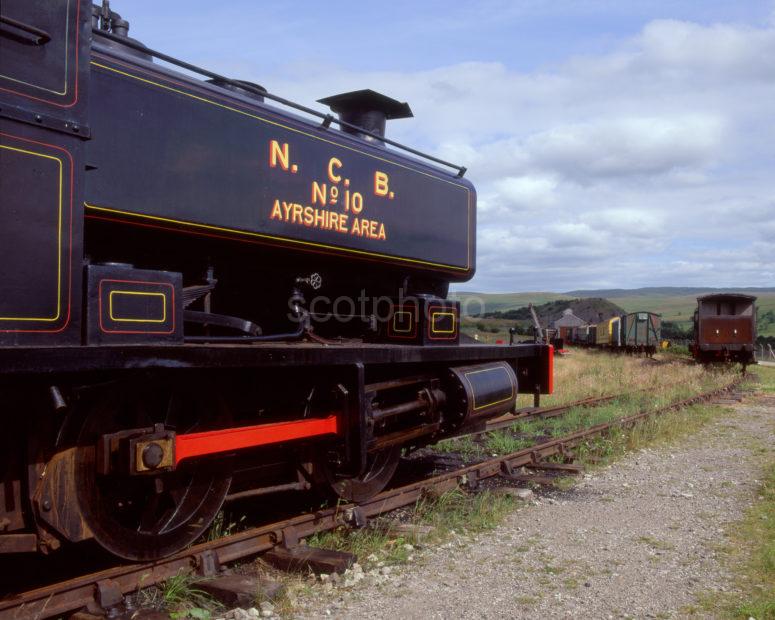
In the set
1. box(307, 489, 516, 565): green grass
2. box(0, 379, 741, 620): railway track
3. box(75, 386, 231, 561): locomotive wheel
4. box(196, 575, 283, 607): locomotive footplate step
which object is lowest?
box(307, 489, 516, 565): green grass

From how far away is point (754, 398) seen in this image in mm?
16219

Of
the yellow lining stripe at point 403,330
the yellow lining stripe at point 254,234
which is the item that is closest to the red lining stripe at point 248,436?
the yellow lining stripe at point 254,234

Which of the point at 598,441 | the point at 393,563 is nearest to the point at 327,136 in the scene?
the point at 393,563

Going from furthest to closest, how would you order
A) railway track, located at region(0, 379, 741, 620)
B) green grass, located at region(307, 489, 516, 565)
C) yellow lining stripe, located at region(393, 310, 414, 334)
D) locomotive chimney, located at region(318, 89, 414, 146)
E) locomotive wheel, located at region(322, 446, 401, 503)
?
locomotive chimney, located at region(318, 89, 414, 146) → yellow lining stripe, located at region(393, 310, 414, 334) → locomotive wheel, located at region(322, 446, 401, 503) → green grass, located at region(307, 489, 516, 565) → railway track, located at region(0, 379, 741, 620)

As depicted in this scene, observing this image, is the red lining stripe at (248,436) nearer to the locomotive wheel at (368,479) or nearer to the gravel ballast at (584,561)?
the locomotive wheel at (368,479)

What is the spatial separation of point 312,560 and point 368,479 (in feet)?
5.43

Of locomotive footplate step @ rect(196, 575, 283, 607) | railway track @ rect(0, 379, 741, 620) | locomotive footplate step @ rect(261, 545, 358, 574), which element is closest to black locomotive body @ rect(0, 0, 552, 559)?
railway track @ rect(0, 379, 741, 620)

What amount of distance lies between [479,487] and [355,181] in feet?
9.68

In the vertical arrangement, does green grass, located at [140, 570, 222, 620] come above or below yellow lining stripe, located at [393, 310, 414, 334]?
below

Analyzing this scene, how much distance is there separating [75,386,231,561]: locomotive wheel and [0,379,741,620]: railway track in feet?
0.35

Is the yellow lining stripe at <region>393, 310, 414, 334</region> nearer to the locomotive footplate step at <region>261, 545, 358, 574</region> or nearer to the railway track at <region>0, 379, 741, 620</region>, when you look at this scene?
the railway track at <region>0, 379, 741, 620</region>

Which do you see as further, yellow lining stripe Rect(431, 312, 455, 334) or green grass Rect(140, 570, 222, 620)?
yellow lining stripe Rect(431, 312, 455, 334)

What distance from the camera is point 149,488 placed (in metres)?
4.19

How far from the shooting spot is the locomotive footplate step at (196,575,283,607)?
12.5ft
